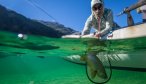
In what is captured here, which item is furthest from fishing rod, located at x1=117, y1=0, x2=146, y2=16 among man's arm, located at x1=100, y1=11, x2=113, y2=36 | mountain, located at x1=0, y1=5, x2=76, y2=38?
mountain, located at x1=0, y1=5, x2=76, y2=38

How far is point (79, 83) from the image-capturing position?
813 inches

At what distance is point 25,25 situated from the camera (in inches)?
354

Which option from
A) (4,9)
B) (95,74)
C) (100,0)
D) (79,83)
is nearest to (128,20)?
(100,0)

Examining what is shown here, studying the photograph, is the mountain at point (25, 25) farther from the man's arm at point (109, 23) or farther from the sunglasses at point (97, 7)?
the sunglasses at point (97, 7)

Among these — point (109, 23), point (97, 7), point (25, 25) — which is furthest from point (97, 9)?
point (25, 25)

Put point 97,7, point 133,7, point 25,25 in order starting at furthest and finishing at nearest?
point 25,25 < point 133,7 < point 97,7

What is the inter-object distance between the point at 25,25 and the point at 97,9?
3.09 metres

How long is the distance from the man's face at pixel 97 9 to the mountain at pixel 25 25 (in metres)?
1.54

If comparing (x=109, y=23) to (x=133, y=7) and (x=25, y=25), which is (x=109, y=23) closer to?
(x=133, y=7)

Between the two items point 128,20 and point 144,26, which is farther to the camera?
point 128,20

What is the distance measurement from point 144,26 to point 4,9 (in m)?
5.28

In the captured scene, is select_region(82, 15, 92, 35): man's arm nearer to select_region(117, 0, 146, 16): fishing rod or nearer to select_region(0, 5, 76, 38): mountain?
select_region(0, 5, 76, 38): mountain

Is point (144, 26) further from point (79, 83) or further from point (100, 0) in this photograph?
point (79, 83)

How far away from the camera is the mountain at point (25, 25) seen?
8781 mm
